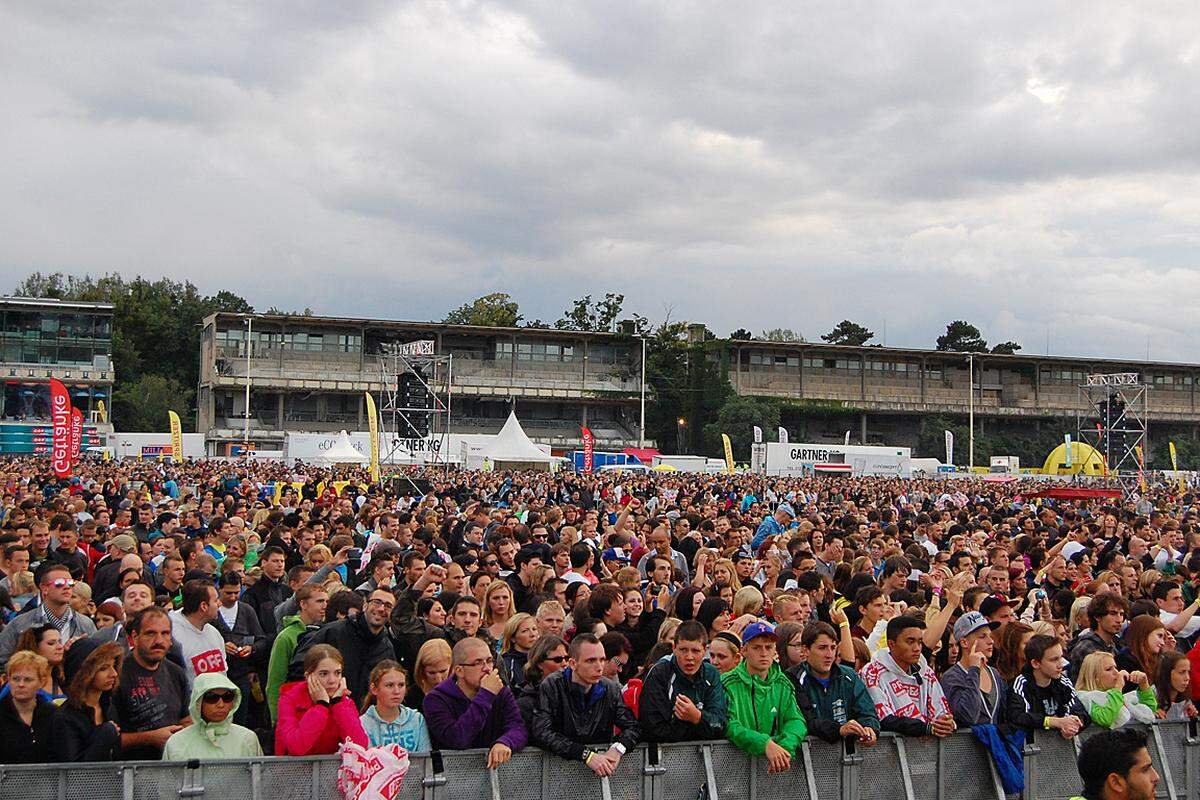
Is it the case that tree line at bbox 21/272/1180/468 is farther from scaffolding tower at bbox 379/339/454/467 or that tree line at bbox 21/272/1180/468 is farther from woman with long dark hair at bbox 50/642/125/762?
woman with long dark hair at bbox 50/642/125/762

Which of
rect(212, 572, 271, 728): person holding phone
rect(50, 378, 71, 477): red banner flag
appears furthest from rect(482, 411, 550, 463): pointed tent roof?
rect(212, 572, 271, 728): person holding phone

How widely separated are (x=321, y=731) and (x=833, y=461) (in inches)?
1840

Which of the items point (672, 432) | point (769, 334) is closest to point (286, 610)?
point (672, 432)

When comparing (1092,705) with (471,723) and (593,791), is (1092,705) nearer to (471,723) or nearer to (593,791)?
(593,791)

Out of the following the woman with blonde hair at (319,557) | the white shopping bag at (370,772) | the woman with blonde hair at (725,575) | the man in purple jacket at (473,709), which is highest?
the woman with blonde hair at (319,557)

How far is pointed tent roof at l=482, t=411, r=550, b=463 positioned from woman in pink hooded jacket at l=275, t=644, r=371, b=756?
133ft

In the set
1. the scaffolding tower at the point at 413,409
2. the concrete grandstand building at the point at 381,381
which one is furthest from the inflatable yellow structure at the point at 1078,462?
the concrete grandstand building at the point at 381,381

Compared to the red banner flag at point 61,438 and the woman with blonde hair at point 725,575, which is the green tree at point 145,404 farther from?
the woman with blonde hair at point 725,575

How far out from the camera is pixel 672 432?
81625mm

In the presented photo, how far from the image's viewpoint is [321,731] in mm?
5000

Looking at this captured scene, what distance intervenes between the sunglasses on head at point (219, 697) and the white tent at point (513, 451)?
40.7 m

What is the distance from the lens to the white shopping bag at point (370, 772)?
4.71m

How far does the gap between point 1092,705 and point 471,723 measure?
129 inches

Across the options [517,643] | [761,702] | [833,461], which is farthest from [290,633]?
[833,461]
